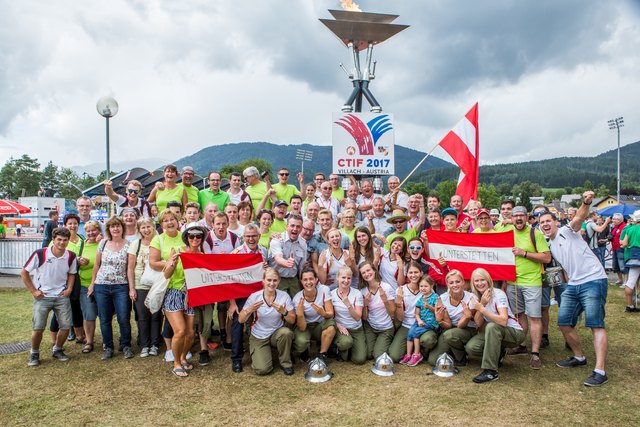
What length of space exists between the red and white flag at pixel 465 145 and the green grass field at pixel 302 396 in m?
4.27

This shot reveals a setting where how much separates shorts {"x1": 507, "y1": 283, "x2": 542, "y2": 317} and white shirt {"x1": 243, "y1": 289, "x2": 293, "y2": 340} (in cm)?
324

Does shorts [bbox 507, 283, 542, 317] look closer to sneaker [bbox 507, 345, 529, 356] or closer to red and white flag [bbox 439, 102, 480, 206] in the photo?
sneaker [bbox 507, 345, 529, 356]

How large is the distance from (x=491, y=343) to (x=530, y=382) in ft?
2.18

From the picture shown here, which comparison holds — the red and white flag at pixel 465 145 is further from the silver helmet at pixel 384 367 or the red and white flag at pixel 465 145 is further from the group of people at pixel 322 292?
the silver helmet at pixel 384 367

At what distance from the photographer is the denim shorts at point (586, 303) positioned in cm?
572


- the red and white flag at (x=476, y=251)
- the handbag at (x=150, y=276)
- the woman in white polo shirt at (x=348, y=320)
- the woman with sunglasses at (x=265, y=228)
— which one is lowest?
the woman in white polo shirt at (x=348, y=320)

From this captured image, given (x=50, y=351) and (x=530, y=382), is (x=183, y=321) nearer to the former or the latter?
(x=50, y=351)

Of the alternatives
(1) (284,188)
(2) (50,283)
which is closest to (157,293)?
(2) (50,283)

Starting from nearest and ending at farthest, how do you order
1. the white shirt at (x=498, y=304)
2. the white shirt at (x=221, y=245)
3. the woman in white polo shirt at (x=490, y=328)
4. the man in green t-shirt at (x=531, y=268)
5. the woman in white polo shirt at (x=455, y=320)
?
the woman in white polo shirt at (x=490, y=328) → the white shirt at (x=498, y=304) → the woman in white polo shirt at (x=455, y=320) → the man in green t-shirt at (x=531, y=268) → the white shirt at (x=221, y=245)

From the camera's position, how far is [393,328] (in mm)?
6723

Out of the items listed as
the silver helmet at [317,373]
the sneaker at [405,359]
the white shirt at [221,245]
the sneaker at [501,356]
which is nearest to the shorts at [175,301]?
the white shirt at [221,245]

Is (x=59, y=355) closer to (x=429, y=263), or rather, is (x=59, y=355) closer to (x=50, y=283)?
(x=50, y=283)

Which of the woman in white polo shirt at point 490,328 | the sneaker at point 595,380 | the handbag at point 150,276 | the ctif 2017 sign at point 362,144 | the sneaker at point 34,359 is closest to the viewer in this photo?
the sneaker at point 595,380

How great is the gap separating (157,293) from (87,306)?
1772mm
